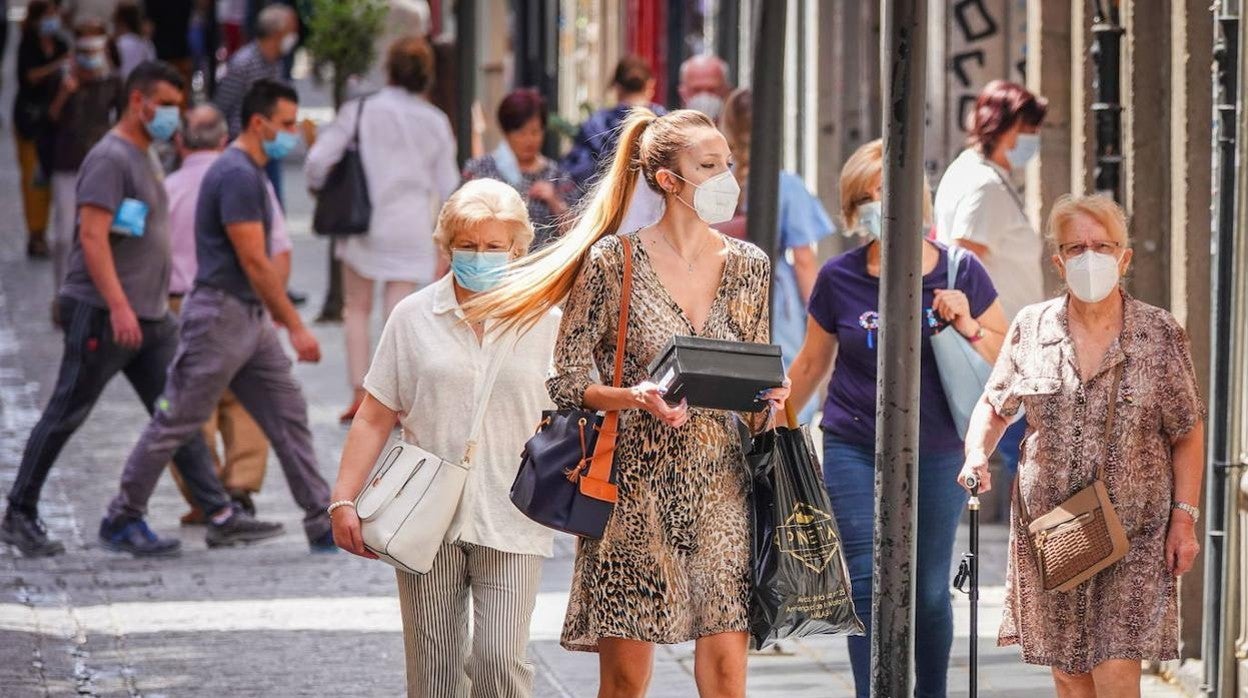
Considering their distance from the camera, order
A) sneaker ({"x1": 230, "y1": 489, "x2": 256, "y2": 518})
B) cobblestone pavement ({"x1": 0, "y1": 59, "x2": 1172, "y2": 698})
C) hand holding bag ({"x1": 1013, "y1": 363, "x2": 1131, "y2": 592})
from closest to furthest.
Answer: hand holding bag ({"x1": 1013, "y1": 363, "x2": 1131, "y2": 592})
cobblestone pavement ({"x1": 0, "y1": 59, "x2": 1172, "y2": 698})
sneaker ({"x1": 230, "y1": 489, "x2": 256, "y2": 518})

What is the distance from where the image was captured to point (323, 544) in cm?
1050

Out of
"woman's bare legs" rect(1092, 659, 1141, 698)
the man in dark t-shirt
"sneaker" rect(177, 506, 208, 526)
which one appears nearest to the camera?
"woman's bare legs" rect(1092, 659, 1141, 698)

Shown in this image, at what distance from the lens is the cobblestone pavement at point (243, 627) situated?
8203mm

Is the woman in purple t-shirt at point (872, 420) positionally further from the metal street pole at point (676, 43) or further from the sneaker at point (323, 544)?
the metal street pole at point (676, 43)

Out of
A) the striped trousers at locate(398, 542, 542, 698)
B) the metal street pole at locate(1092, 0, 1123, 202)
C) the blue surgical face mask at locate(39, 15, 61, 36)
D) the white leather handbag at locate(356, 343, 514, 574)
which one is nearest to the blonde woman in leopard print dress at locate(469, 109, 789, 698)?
the striped trousers at locate(398, 542, 542, 698)

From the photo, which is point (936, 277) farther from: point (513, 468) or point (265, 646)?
point (265, 646)

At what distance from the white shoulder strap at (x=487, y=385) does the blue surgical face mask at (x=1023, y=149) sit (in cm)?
356

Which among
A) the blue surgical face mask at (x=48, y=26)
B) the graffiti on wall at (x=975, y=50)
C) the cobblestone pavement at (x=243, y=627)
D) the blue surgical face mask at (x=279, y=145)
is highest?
the blue surgical face mask at (x=48, y=26)

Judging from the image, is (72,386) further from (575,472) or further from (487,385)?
(575,472)

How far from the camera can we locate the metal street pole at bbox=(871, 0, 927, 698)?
5590 mm

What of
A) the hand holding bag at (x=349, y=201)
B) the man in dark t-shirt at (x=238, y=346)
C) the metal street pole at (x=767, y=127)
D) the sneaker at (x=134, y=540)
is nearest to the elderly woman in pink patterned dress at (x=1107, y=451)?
the metal street pole at (x=767, y=127)

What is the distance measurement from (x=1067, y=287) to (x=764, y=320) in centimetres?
90

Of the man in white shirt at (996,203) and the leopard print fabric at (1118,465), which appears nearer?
the leopard print fabric at (1118,465)

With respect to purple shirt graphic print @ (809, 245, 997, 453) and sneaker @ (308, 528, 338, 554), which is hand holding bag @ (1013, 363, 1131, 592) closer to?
purple shirt graphic print @ (809, 245, 997, 453)
